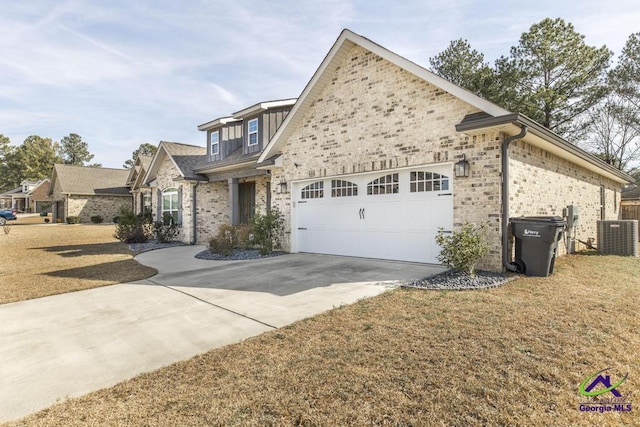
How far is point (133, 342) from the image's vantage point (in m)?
3.96

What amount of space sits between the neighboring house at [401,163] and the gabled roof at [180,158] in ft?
18.2

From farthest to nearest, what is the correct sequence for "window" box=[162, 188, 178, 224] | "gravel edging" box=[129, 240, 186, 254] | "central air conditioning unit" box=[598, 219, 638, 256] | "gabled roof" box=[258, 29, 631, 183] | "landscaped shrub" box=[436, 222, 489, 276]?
"window" box=[162, 188, 178, 224] → "gravel edging" box=[129, 240, 186, 254] → "central air conditioning unit" box=[598, 219, 638, 256] → "gabled roof" box=[258, 29, 631, 183] → "landscaped shrub" box=[436, 222, 489, 276]

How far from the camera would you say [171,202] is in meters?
17.4

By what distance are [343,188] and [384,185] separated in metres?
1.49

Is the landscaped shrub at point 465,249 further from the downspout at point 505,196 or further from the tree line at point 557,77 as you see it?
the tree line at point 557,77

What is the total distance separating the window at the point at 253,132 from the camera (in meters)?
14.8

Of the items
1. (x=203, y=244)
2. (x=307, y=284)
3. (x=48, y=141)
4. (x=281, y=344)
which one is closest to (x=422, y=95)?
(x=307, y=284)

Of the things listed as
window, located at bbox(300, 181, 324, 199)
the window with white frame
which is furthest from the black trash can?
the window with white frame

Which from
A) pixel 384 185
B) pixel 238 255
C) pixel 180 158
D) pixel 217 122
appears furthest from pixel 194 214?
pixel 384 185

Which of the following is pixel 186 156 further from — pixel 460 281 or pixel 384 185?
pixel 460 281

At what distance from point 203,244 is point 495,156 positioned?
42.2ft

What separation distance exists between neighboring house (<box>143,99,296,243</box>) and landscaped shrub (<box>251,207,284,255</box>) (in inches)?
79.7

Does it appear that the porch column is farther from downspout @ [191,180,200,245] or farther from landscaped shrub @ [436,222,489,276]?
landscaped shrub @ [436,222,489,276]

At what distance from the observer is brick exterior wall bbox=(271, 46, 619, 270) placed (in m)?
7.26
